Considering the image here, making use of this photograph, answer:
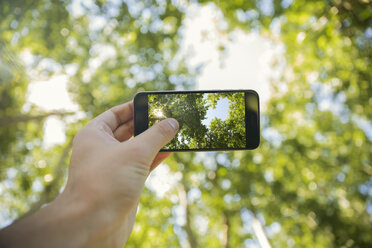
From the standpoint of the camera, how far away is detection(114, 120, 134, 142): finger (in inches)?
92.7

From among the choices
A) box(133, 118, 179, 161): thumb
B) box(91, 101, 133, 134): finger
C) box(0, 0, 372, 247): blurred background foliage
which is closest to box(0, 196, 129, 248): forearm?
box(133, 118, 179, 161): thumb

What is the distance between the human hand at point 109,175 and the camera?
152cm

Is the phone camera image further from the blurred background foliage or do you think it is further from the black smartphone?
the blurred background foliage

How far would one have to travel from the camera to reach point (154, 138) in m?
1.88

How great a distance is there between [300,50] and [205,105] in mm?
6615

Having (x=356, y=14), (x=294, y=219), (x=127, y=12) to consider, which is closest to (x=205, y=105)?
(x=356, y=14)

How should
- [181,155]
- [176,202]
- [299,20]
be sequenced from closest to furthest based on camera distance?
[299,20], [181,155], [176,202]

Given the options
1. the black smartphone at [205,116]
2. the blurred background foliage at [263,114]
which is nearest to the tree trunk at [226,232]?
the blurred background foliage at [263,114]

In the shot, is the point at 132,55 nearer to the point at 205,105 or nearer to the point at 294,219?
the point at 205,105

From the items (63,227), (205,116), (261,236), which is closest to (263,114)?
(261,236)

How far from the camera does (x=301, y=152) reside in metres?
8.49

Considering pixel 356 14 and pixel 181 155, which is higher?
pixel 356 14

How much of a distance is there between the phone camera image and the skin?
0.96ft

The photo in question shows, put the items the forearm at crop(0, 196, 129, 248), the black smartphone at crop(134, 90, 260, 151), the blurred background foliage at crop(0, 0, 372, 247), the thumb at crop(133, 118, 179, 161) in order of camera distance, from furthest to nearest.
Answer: the blurred background foliage at crop(0, 0, 372, 247)
the black smartphone at crop(134, 90, 260, 151)
the thumb at crop(133, 118, 179, 161)
the forearm at crop(0, 196, 129, 248)
